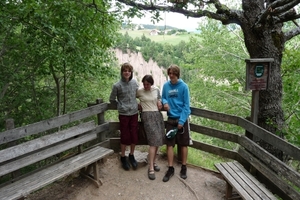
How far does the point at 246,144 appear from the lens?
4082 mm

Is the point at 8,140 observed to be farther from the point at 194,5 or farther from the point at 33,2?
the point at 194,5

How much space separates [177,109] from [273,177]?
170 cm

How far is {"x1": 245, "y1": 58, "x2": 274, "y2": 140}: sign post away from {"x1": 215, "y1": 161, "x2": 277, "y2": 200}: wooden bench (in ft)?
2.10

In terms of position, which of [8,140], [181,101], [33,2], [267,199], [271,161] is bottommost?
[267,199]

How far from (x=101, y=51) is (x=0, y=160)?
353 centimetres

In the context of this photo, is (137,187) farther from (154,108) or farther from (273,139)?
(273,139)

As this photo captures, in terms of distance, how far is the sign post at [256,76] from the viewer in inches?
158

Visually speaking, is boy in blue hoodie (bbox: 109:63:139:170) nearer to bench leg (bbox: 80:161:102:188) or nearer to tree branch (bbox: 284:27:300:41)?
bench leg (bbox: 80:161:102:188)

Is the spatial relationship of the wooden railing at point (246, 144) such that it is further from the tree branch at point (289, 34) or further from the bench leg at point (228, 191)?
the tree branch at point (289, 34)

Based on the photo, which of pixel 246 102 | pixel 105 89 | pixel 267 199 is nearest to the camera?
pixel 267 199

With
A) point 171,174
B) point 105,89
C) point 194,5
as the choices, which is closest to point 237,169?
point 171,174

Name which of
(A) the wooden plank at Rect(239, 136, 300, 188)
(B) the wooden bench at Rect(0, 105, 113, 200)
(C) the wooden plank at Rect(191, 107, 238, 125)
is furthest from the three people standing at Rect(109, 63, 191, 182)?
(A) the wooden plank at Rect(239, 136, 300, 188)

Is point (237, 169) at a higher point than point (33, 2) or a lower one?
lower

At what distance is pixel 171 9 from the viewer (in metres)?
4.77
